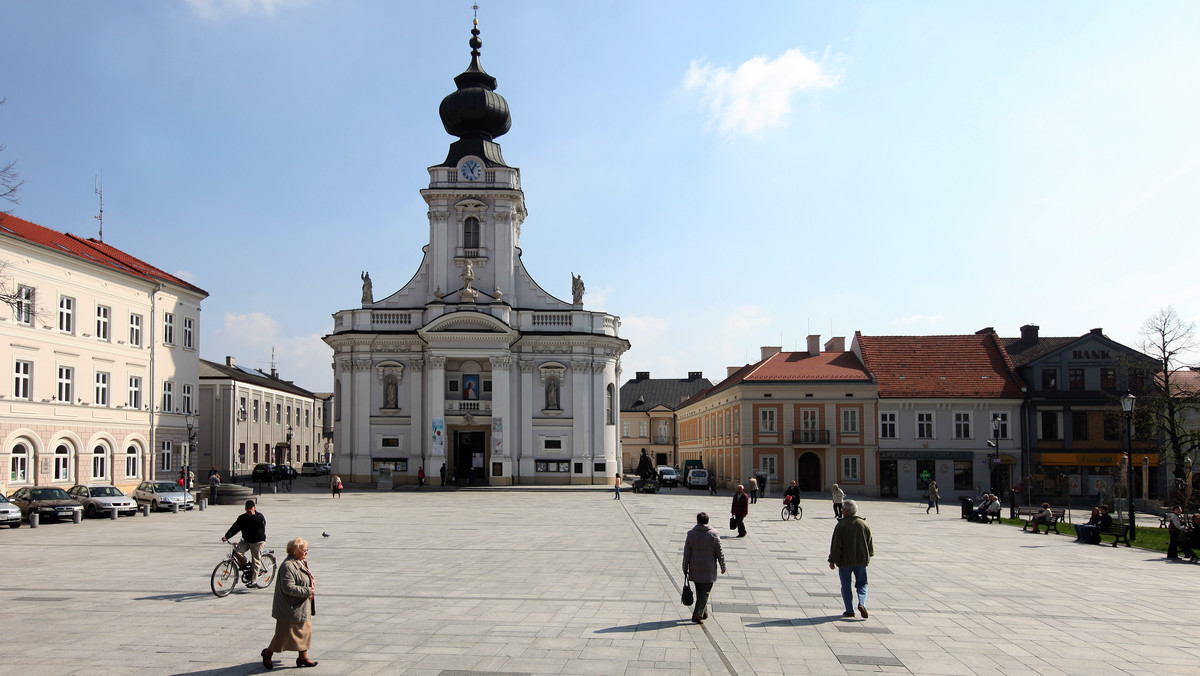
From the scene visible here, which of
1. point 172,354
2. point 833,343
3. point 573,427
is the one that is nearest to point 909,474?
point 833,343

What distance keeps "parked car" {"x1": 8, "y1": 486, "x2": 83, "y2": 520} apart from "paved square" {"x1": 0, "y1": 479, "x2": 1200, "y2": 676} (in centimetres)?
583

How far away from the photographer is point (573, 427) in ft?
187

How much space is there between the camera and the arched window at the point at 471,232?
5906 centimetres

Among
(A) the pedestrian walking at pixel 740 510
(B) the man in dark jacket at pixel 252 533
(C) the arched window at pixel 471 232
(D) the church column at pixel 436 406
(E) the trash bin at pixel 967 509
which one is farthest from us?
(C) the arched window at pixel 471 232

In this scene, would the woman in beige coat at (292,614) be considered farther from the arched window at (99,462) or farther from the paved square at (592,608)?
the arched window at (99,462)

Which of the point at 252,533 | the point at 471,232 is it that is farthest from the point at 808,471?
the point at 252,533

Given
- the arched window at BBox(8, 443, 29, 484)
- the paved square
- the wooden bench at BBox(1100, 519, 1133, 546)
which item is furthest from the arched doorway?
the arched window at BBox(8, 443, 29, 484)

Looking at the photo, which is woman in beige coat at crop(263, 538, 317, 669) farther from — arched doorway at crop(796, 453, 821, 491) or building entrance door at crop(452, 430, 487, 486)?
building entrance door at crop(452, 430, 487, 486)

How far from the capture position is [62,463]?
38812 mm

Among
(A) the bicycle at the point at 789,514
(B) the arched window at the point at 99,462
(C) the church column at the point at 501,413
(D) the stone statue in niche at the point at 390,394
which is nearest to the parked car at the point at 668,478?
(C) the church column at the point at 501,413

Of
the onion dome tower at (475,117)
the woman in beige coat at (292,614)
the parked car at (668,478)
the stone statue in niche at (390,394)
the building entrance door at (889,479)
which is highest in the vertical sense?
the onion dome tower at (475,117)

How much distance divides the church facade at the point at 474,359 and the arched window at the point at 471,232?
2.6 inches

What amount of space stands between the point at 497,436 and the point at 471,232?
14.1 m

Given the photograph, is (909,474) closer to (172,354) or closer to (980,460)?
(980,460)
